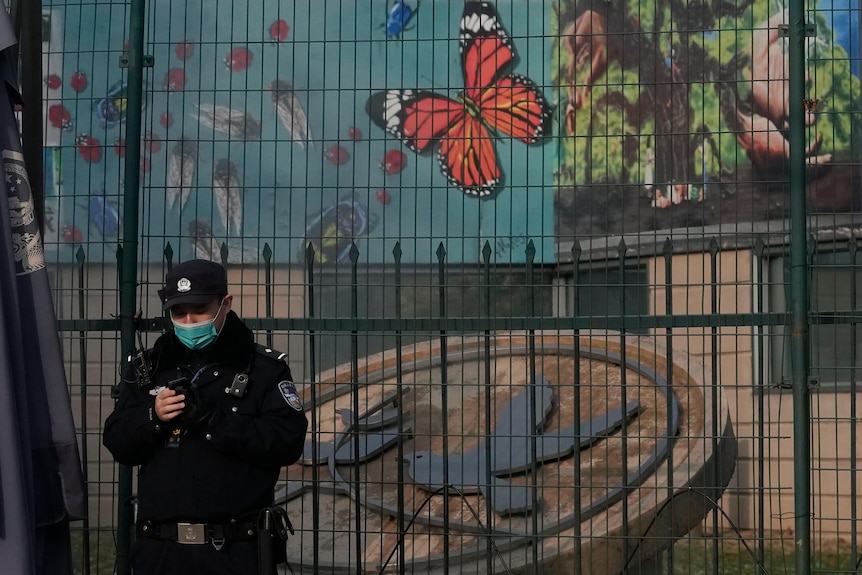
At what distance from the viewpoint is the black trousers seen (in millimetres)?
3676

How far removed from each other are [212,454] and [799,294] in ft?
8.76

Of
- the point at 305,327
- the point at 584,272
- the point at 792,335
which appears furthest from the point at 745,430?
the point at 305,327

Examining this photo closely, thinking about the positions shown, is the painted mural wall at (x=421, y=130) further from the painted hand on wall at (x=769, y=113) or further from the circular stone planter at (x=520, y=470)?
the circular stone planter at (x=520, y=470)

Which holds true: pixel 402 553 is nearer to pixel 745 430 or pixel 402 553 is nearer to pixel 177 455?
pixel 177 455

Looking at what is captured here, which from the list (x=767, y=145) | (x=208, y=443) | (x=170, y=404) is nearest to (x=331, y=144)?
(x=767, y=145)

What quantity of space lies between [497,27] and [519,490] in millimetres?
5933

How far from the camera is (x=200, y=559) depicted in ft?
12.1

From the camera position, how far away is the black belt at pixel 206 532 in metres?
3.69

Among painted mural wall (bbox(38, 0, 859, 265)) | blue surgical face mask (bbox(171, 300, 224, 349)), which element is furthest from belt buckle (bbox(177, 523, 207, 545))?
painted mural wall (bbox(38, 0, 859, 265))

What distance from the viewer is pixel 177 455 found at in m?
3.77

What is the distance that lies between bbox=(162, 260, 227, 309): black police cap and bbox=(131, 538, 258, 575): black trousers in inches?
32.4

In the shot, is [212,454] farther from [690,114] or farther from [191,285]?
[690,114]

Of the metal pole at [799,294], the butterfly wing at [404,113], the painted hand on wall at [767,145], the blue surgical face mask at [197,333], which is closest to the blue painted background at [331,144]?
the butterfly wing at [404,113]

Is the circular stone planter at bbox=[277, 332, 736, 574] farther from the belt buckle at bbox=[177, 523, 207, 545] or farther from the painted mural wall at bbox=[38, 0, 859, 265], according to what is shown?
the painted mural wall at bbox=[38, 0, 859, 265]
